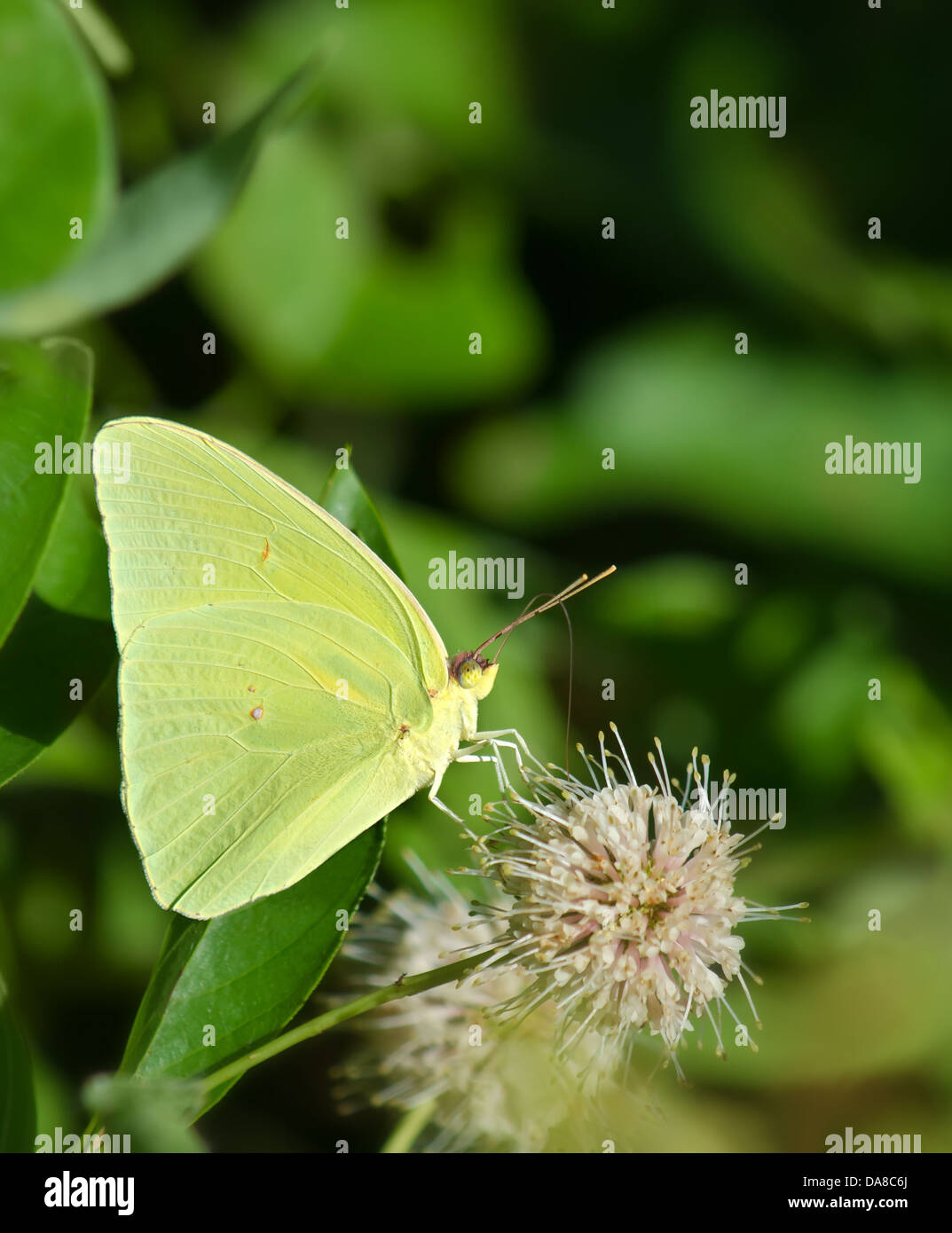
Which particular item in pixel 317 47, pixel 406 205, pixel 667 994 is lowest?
pixel 667 994

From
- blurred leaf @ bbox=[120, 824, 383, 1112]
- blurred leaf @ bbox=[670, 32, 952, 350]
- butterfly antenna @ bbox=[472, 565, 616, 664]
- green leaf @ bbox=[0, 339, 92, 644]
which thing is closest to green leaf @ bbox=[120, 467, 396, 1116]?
blurred leaf @ bbox=[120, 824, 383, 1112]

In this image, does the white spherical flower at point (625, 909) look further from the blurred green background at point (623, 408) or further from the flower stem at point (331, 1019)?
the blurred green background at point (623, 408)

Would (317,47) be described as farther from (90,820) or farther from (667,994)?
(667,994)

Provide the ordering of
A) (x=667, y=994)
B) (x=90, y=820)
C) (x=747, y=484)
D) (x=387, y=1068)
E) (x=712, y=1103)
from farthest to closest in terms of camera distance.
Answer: (x=747, y=484)
(x=712, y=1103)
(x=90, y=820)
(x=387, y=1068)
(x=667, y=994)

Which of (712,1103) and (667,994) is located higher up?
(667,994)

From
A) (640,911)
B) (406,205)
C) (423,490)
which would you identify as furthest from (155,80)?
(640,911)

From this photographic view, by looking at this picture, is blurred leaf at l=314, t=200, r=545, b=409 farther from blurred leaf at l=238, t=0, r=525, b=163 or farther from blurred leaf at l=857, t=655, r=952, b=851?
blurred leaf at l=857, t=655, r=952, b=851

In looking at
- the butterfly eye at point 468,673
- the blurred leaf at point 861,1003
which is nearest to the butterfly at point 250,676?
the butterfly eye at point 468,673
